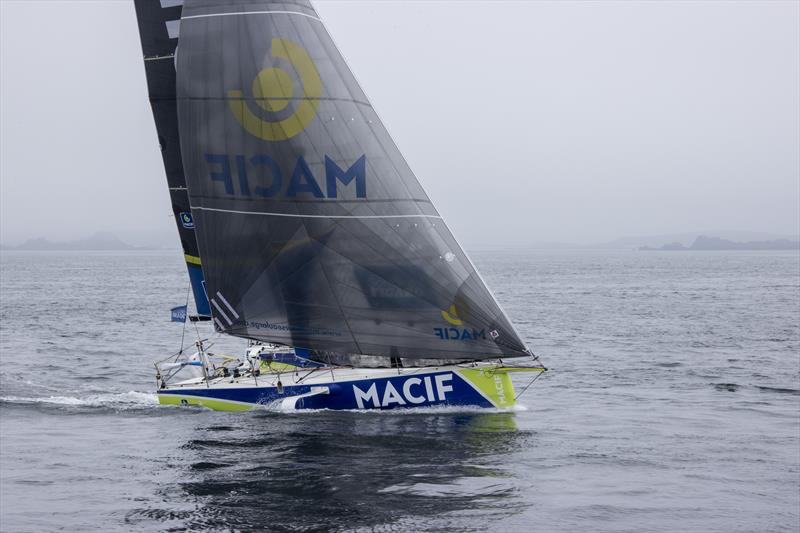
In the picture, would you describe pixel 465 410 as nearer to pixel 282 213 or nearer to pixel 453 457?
pixel 453 457

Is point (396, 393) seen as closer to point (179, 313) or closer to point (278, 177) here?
point (278, 177)

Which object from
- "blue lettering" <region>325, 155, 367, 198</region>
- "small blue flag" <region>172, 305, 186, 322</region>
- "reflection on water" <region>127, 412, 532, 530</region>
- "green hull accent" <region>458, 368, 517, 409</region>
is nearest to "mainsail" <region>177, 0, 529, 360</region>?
"blue lettering" <region>325, 155, 367, 198</region>

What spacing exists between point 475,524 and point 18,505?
26.3 feet

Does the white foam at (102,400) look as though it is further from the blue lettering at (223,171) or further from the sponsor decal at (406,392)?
the blue lettering at (223,171)

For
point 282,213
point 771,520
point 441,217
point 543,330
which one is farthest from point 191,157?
point 543,330

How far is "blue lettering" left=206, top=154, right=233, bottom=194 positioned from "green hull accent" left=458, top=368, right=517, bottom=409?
269 inches

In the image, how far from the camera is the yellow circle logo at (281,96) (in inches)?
779

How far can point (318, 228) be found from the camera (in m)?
20.6

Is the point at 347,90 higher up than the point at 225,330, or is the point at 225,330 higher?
the point at 347,90

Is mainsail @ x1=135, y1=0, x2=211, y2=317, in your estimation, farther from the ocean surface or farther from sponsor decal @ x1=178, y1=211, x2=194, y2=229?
the ocean surface

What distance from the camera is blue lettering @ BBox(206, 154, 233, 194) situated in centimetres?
2041

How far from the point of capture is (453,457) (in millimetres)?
18391

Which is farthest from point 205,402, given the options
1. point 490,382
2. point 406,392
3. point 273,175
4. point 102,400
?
point 490,382

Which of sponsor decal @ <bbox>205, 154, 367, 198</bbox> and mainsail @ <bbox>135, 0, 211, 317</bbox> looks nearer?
sponsor decal @ <bbox>205, 154, 367, 198</bbox>
